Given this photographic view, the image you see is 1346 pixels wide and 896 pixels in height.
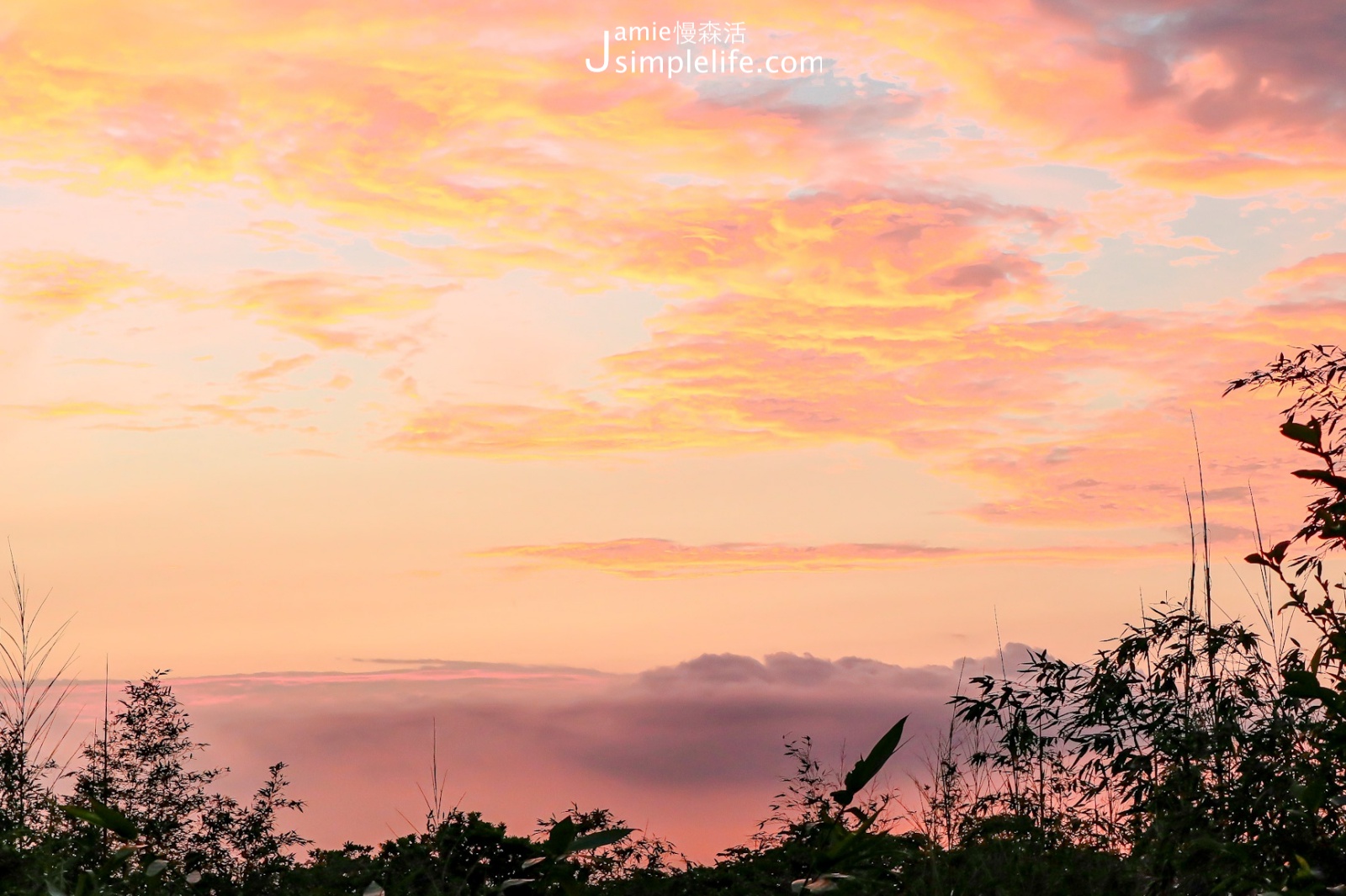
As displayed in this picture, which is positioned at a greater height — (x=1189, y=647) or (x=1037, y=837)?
(x=1189, y=647)

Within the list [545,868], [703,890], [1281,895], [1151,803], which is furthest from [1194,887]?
[545,868]

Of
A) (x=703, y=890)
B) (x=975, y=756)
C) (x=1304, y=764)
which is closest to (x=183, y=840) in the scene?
(x=703, y=890)

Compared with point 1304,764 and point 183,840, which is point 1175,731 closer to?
point 1304,764

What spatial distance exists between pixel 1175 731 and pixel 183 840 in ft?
25.2

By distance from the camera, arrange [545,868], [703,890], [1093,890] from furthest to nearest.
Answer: [703,890] < [1093,890] < [545,868]

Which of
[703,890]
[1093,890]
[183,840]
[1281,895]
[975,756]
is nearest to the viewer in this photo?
[1281,895]

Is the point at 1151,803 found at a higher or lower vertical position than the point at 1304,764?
lower

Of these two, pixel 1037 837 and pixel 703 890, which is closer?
pixel 703 890

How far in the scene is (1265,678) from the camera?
7.00 metres

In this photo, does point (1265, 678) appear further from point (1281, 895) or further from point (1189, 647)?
point (1281, 895)

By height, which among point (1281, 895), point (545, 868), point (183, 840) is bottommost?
point (183, 840)

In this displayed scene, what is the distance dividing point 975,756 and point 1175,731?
1482 mm

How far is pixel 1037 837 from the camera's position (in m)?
7.43

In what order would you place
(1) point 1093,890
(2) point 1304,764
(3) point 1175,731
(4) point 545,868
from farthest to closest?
(3) point 1175,731 < (1) point 1093,890 < (2) point 1304,764 < (4) point 545,868
